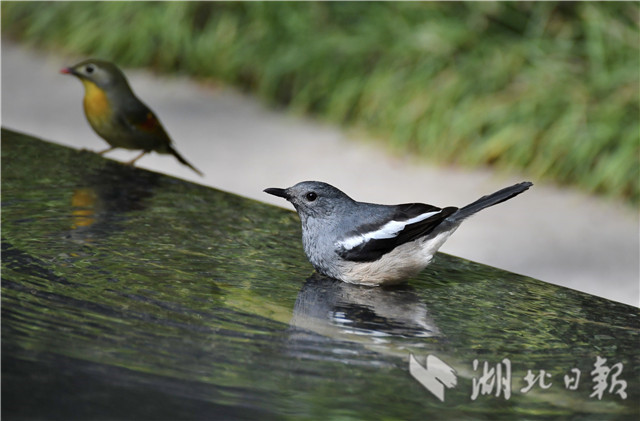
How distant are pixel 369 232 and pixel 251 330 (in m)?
0.56

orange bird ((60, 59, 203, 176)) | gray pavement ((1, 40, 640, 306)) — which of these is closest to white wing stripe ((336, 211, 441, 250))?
orange bird ((60, 59, 203, 176))

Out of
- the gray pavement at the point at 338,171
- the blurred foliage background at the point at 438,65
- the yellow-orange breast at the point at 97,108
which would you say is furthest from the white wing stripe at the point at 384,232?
the blurred foliage background at the point at 438,65

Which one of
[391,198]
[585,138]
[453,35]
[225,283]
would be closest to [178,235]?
[225,283]

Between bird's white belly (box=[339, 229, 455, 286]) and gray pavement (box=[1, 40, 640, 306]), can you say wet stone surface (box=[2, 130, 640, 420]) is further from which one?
gray pavement (box=[1, 40, 640, 306])

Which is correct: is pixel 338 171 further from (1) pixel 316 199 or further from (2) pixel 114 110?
(1) pixel 316 199

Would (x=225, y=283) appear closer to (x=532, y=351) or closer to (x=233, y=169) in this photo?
(x=532, y=351)

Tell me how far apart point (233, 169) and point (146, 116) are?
3.48 meters

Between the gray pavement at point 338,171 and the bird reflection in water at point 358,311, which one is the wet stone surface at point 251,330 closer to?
the bird reflection in water at point 358,311

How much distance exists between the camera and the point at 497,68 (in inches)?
258

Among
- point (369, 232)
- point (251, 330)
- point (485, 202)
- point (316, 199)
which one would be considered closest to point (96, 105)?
point (316, 199)

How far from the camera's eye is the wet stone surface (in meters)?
1.31

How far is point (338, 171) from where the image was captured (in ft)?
21.6

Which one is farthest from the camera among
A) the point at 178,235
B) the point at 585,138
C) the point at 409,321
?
the point at 585,138

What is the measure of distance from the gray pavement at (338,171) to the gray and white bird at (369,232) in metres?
3.09
